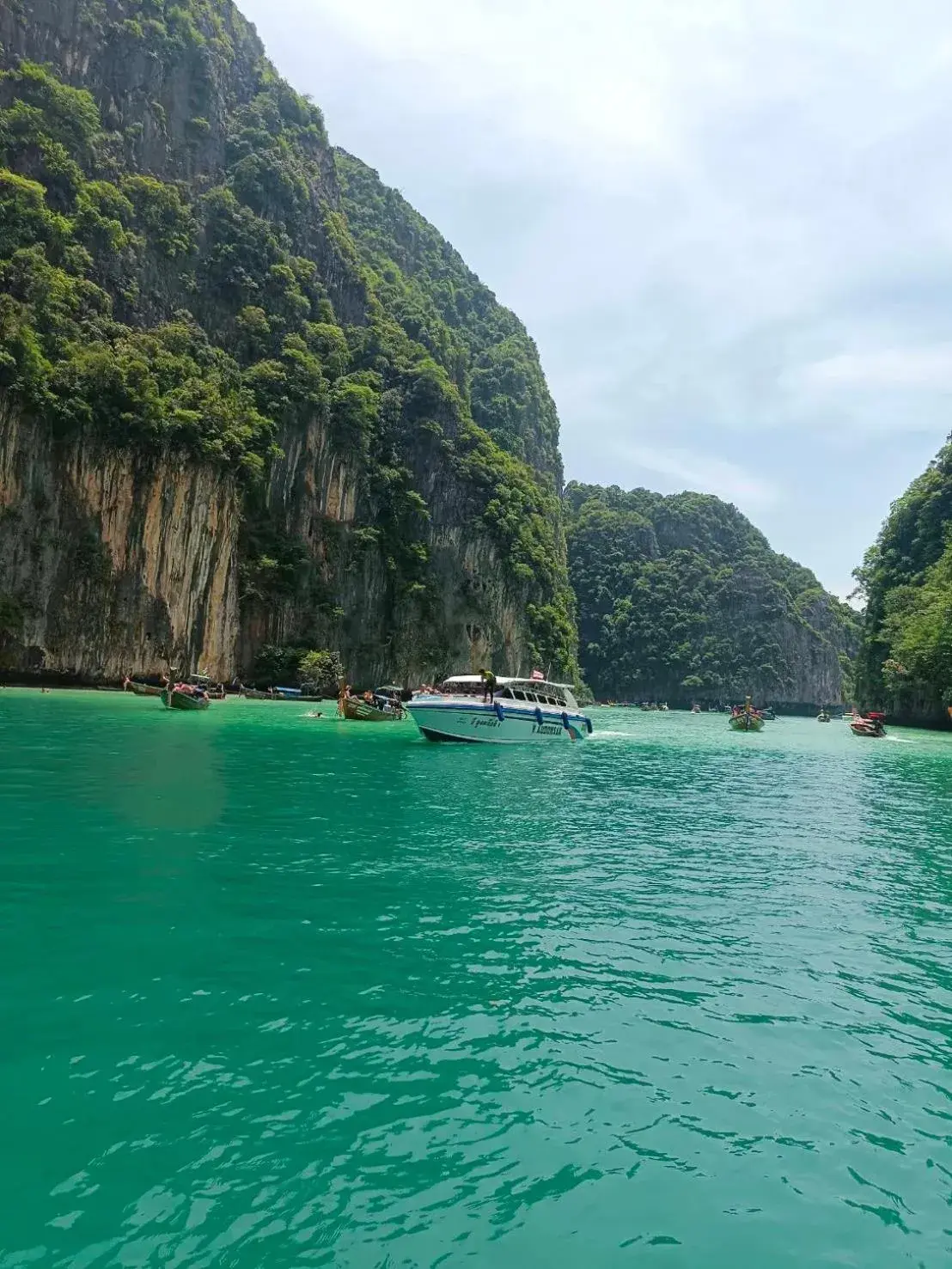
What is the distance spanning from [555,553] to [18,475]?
54.8 metres

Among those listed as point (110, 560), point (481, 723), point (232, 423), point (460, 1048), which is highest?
point (232, 423)

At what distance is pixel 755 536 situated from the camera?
154 metres

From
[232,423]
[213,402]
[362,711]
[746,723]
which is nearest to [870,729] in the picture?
[746,723]

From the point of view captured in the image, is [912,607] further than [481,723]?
Yes

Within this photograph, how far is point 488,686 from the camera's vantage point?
108ft

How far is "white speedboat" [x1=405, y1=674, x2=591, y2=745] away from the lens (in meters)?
31.8

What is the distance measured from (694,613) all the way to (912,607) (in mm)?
70649

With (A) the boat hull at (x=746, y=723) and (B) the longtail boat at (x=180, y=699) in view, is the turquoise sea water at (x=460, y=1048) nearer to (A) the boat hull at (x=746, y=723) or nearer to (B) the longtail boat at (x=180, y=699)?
(B) the longtail boat at (x=180, y=699)

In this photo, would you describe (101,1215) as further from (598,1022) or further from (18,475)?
(18,475)

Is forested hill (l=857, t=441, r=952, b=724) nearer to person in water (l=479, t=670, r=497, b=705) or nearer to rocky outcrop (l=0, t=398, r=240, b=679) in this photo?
person in water (l=479, t=670, r=497, b=705)

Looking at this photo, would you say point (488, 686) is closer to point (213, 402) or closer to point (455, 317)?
point (213, 402)

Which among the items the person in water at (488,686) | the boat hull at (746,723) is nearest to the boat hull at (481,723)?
the person in water at (488,686)

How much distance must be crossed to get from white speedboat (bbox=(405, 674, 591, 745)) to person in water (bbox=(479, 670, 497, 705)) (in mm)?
199

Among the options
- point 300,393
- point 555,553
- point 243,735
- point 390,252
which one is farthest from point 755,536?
point 243,735
